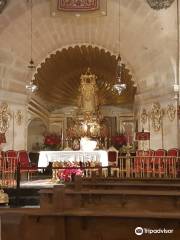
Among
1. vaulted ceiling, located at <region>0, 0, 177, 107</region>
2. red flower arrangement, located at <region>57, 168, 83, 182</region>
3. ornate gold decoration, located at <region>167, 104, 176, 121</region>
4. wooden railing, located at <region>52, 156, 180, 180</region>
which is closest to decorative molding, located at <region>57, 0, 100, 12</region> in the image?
vaulted ceiling, located at <region>0, 0, 177, 107</region>

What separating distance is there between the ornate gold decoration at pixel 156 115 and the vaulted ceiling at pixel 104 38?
58 cm

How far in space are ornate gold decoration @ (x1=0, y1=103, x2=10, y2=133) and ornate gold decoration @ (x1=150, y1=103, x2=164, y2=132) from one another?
5.54 m

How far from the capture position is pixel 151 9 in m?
15.6

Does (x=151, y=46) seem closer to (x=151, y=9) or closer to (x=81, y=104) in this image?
(x=151, y=9)

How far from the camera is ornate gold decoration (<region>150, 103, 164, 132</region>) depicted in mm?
15734

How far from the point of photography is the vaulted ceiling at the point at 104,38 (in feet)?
51.2

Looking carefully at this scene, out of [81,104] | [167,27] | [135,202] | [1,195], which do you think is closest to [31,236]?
[135,202]

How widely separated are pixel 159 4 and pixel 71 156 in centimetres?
648

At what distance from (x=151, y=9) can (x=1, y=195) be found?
1034 cm

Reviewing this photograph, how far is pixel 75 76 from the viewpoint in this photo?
20547mm

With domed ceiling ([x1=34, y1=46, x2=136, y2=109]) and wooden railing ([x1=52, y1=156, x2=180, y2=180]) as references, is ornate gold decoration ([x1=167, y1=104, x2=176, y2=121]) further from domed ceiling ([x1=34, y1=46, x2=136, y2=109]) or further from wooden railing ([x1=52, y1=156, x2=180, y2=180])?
domed ceiling ([x1=34, y1=46, x2=136, y2=109])
